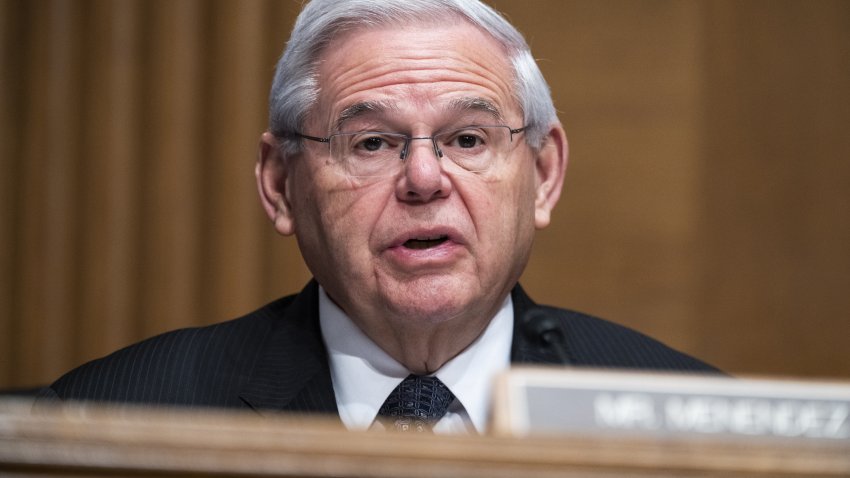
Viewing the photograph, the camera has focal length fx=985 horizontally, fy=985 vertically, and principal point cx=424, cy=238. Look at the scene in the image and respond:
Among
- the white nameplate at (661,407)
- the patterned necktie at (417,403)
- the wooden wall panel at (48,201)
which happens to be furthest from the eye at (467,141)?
the wooden wall panel at (48,201)

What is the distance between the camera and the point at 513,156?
192 centimetres

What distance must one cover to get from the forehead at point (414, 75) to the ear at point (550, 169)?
0.49 feet

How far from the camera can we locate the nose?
1.75 metres

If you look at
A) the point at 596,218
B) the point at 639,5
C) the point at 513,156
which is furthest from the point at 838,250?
the point at 513,156

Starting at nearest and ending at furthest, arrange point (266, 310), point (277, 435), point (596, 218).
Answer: point (277, 435) → point (266, 310) → point (596, 218)

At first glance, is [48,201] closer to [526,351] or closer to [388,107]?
[388,107]

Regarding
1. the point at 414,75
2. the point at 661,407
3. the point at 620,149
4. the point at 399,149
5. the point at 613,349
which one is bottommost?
the point at 613,349

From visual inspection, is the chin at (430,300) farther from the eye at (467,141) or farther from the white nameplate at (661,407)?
the white nameplate at (661,407)

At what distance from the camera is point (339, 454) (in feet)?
3.10

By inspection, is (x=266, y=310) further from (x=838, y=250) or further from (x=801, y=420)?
(x=838, y=250)

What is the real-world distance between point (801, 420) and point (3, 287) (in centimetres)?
266

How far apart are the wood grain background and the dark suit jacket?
105 cm

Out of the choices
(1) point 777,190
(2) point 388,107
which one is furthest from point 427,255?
(1) point 777,190

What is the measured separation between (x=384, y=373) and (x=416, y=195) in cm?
36
